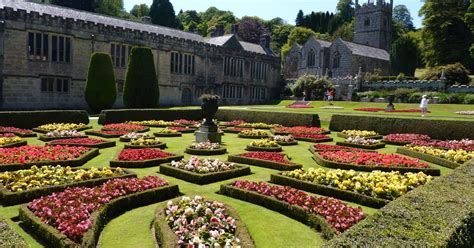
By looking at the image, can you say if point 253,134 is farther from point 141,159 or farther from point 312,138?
point 141,159

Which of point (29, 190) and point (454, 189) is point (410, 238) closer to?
point (454, 189)

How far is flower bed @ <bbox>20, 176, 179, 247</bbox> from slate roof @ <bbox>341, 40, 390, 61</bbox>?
69155 millimetres

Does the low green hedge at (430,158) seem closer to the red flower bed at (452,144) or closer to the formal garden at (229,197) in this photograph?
the formal garden at (229,197)

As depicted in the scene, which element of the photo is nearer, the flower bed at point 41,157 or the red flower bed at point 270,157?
the flower bed at point 41,157

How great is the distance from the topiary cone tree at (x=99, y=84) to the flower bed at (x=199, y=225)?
90.0 feet

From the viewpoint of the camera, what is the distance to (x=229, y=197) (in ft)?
34.1

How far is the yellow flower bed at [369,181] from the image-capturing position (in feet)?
32.3

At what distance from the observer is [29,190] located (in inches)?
364

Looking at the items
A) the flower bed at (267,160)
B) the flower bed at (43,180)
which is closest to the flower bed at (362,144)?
the flower bed at (267,160)

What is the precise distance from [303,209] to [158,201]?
3.64 m

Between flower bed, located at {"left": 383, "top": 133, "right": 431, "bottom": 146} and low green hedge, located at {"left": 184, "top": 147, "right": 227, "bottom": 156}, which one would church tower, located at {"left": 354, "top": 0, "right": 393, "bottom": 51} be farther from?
low green hedge, located at {"left": 184, "top": 147, "right": 227, "bottom": 156}

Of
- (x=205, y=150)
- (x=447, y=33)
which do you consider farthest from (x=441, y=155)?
(x=447, y=33)

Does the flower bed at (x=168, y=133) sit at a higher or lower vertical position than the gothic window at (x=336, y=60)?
lower

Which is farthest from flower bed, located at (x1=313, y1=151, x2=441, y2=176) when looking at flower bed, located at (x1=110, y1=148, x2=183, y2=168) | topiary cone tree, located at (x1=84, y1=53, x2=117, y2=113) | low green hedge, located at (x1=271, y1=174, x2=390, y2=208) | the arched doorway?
the arched doorway
